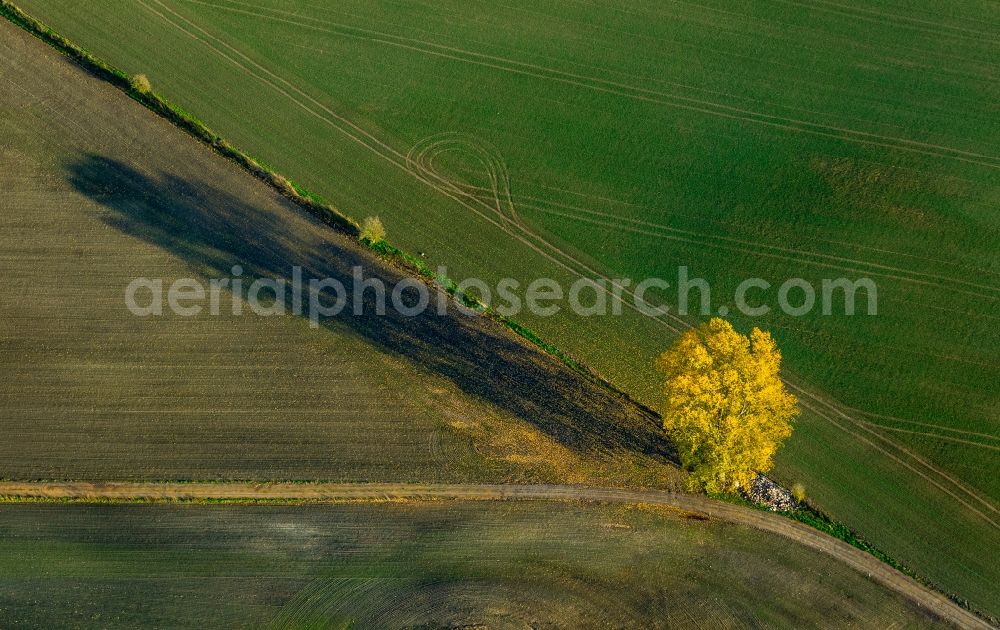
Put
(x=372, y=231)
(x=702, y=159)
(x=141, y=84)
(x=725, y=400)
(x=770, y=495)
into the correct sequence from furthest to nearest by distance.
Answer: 1. (x=141, y=84)
2. (x=702, y=159)
3. (x=372, y=231)
4. (x=770, y=495)
5. (x=725, y=400)

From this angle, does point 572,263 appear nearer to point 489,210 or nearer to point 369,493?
point 489,210

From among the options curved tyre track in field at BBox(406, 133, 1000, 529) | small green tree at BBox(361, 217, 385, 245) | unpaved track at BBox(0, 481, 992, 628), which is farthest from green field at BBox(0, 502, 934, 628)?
small green tree at BBox(361, 217, 385, 245)

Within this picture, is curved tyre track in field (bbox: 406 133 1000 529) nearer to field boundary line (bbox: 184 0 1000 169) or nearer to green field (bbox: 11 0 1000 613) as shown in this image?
green field (bbox: 11 0 1000 613)

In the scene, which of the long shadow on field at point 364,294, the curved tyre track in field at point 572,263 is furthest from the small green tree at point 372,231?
the curved tyre track in field at point 572,263

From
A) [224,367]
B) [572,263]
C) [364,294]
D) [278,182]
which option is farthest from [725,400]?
[278,182]

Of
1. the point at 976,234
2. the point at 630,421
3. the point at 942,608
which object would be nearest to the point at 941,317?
the point at 976,234

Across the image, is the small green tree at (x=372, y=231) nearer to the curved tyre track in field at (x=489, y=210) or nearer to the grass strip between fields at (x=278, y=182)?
the grass strip between fields at (x=278, y=182)

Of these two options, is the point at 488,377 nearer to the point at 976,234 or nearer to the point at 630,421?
the point at 630,421
